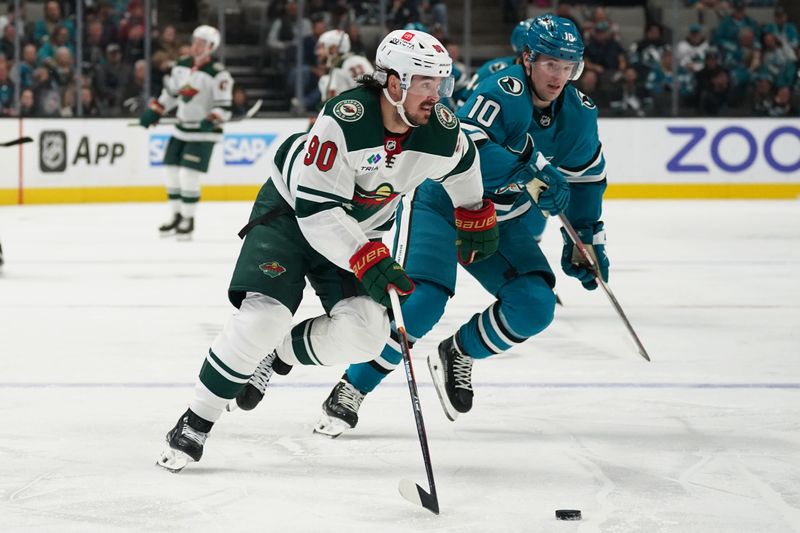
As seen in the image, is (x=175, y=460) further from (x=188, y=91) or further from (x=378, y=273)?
(x=188, y=91)

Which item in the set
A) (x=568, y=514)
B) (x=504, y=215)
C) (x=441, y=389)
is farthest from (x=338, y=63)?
(x=568, y=514)

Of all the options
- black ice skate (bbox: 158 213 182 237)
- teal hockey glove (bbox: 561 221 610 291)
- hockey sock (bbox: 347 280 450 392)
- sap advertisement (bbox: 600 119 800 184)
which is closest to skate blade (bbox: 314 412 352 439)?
hockey sock (bbox: 347 280 450 392)

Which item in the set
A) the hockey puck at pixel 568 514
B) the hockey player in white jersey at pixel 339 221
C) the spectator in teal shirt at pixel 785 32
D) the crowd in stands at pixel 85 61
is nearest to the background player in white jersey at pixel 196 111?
the crowd in stands at pixel 85 61

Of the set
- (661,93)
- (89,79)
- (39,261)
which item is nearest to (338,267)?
(39,261)

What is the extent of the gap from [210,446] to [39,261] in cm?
475

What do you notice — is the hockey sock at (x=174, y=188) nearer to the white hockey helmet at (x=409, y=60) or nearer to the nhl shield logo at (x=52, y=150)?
the nhl shield logo at (x=52, y=150)

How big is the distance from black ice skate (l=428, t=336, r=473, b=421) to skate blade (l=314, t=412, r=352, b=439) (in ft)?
1.02

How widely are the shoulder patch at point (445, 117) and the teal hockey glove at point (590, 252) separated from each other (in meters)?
1.02

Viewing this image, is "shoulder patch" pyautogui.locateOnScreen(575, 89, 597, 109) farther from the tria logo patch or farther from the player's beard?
the tria logo patch

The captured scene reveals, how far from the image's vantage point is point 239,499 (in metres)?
2.88

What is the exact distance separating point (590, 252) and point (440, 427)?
0.81 m

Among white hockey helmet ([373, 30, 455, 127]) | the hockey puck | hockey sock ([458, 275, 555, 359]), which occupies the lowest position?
the hockey puck

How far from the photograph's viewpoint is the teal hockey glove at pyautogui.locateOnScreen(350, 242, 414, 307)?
2941mm

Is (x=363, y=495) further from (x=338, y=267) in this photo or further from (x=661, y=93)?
(x=661, y=93)
